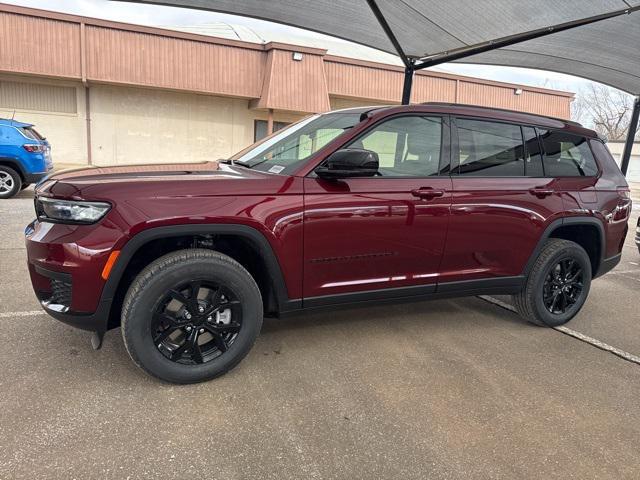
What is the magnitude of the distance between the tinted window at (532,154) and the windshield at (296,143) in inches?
60.1

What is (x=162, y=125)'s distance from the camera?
65.5 feet

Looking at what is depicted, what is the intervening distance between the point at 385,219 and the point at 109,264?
69.6 inches

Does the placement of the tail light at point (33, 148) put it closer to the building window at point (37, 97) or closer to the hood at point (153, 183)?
the hood at point (153, 183)

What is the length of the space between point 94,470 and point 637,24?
9.06m

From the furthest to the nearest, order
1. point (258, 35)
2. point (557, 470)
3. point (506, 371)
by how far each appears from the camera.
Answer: point (258, 35) < point (506, 371) < point (557, 470)

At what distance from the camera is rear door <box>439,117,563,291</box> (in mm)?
3633

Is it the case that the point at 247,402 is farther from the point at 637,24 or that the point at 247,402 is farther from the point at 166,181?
the point at 637,24

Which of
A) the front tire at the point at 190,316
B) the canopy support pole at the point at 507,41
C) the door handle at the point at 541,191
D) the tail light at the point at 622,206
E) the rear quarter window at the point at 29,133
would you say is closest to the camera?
the front tire at the point at 190,316

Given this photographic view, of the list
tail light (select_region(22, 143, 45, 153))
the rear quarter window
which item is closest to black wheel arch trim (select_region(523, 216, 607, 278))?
tail light (select_region(22, 143, 45, 153))

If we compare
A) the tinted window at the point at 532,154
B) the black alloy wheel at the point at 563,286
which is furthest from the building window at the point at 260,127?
the black alloy wheel at the point at 563,286

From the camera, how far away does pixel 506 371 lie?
11.1 ft

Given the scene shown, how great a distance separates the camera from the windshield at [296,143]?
3.30 meters

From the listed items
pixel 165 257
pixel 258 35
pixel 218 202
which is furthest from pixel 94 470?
pixel 258 35

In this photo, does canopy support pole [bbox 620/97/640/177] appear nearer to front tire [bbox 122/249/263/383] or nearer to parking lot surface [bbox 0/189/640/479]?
parking lot surface [bbox 0/189/640/479]
